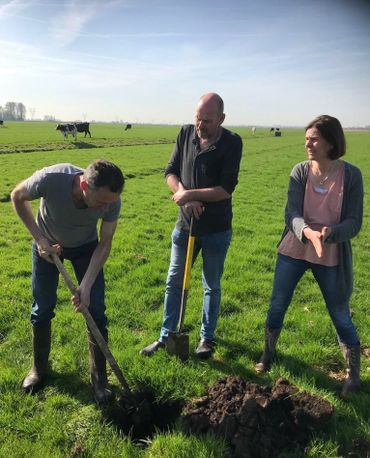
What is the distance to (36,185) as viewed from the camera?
3586 millimetres

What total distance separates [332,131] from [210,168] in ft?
4.12

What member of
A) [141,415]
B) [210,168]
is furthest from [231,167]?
[141,415]

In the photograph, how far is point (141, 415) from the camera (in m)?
3.92

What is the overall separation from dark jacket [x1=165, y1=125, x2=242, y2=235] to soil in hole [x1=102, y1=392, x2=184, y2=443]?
1778 mm

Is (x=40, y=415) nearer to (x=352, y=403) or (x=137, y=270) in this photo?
(x=352, y=403)

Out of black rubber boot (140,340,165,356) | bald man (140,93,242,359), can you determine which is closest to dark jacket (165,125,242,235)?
bald man (140,93,242,359)

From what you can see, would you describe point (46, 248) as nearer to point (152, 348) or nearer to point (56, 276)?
point (56, 276)

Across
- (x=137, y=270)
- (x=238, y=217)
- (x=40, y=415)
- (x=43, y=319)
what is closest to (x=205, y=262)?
(x=43, y=319)

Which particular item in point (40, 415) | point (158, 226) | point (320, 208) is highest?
point (320, 208)

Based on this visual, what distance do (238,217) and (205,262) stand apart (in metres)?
7.48

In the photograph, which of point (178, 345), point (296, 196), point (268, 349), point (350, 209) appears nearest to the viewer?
point (350, 209)

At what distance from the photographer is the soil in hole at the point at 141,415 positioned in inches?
152

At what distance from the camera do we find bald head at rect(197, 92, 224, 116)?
427cm

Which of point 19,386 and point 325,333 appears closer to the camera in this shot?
point 19,386
